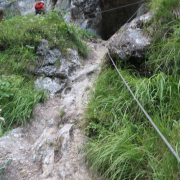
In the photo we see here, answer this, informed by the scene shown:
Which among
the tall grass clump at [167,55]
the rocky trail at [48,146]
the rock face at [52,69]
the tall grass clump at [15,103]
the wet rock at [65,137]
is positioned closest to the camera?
the rocky trail at [48,146]

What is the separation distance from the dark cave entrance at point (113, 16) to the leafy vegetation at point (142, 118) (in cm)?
705

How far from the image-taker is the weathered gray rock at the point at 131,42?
3029 millimetres

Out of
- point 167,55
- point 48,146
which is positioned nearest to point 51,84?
point 48,146

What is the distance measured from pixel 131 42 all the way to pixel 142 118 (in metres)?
1.63

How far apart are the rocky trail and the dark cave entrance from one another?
7.49 metres

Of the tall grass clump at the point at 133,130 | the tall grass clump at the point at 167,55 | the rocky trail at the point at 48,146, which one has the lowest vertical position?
the rocky trail at the point at 48,146

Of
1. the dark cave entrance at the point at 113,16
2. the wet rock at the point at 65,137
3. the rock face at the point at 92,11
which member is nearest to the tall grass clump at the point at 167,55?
the wet rock at the point at 65,137

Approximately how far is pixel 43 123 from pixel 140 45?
2.43m

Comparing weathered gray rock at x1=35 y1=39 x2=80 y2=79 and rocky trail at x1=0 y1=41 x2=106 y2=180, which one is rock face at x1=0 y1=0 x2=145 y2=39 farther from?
rocky trail at x1=0 y1=41 x2=106 y2=180

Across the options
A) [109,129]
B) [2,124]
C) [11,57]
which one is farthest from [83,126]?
[11,57]

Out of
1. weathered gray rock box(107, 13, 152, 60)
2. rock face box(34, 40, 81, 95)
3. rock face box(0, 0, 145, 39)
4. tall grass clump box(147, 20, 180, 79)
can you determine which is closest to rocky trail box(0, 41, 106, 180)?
rock face box(34, 40, 81, 95)

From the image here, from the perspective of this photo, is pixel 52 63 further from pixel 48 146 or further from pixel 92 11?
pixel 92 11

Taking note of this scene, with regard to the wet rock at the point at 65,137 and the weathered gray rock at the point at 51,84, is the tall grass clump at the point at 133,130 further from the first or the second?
the weathered gray rock at the point at 51,84

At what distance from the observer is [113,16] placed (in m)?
9.88
